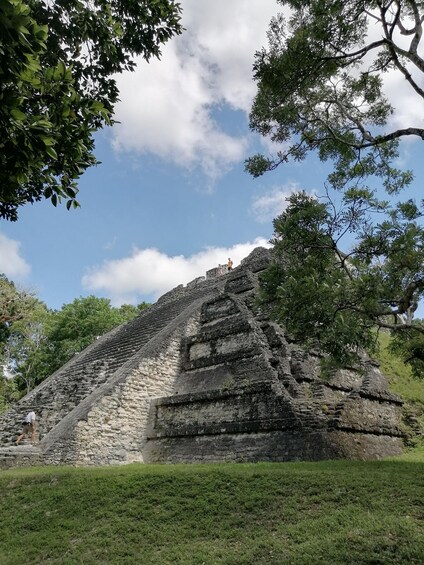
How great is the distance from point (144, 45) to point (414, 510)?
20.0 feet

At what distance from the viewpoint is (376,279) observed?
248 inches

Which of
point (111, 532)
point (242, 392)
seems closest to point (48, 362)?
point (242, 392)

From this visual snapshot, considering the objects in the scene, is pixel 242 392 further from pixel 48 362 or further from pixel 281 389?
pixel 48 362

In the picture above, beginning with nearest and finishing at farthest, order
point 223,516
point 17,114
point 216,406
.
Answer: point 17,114, point 223,516, point 216,406

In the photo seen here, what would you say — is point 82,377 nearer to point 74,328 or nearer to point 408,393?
point 408,393

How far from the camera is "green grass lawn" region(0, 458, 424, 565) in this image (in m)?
4.51

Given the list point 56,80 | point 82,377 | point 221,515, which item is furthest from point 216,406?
point 56,80

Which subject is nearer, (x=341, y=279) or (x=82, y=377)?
(x=341, y=279)

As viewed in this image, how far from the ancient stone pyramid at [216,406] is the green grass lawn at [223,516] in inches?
46.6

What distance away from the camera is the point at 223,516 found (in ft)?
18.7

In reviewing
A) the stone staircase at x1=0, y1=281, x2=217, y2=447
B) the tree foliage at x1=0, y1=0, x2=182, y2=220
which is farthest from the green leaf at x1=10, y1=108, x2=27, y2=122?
the stone staircase at x1=0, y1=281, x2=217, y2=447

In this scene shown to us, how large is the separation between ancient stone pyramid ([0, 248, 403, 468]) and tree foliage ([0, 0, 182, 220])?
5782mm

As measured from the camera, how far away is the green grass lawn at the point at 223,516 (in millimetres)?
4508

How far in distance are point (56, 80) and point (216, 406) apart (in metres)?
7.30
